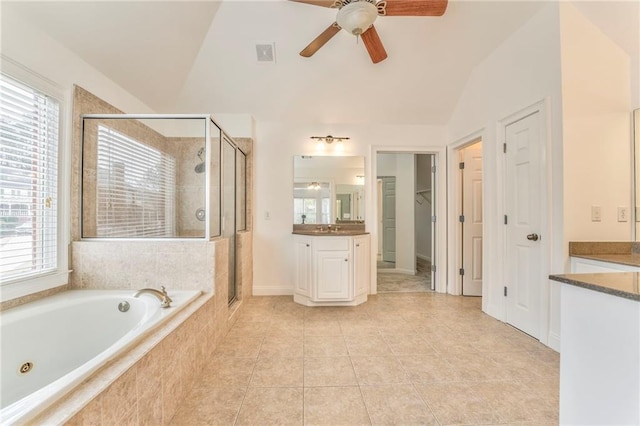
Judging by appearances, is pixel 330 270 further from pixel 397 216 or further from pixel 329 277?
pixel 397 216

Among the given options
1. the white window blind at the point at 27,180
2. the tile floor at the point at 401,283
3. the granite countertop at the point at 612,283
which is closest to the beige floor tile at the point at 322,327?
the tile floor at the point at 401,283

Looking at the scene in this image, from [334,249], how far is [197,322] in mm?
1599

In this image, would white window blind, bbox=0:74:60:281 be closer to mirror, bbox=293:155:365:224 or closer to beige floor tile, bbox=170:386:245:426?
beige floor tile, bbox=170:386:245:426

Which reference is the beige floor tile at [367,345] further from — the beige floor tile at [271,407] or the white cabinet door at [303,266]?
the white cabinet door at [303,266]

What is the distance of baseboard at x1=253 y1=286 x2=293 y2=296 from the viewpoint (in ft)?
11.4

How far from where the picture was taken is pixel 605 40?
206 centimetres

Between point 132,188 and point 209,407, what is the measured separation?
2137 mm

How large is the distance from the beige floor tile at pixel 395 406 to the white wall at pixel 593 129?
1622 millimetres

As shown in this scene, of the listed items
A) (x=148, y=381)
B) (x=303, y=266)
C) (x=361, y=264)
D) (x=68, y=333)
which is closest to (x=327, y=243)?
(x=303, y=266)

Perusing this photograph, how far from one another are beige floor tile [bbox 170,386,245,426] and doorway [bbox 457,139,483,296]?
9.93ft

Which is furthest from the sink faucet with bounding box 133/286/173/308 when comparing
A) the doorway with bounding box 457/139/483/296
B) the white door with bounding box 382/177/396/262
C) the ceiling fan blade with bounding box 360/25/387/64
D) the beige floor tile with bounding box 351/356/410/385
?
the white door with bounding box 382/177/396/262

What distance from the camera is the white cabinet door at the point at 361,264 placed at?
308cm

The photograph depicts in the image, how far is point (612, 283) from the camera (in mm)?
919

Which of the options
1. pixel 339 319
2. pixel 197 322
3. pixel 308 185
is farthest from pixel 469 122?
pixel 197 322
